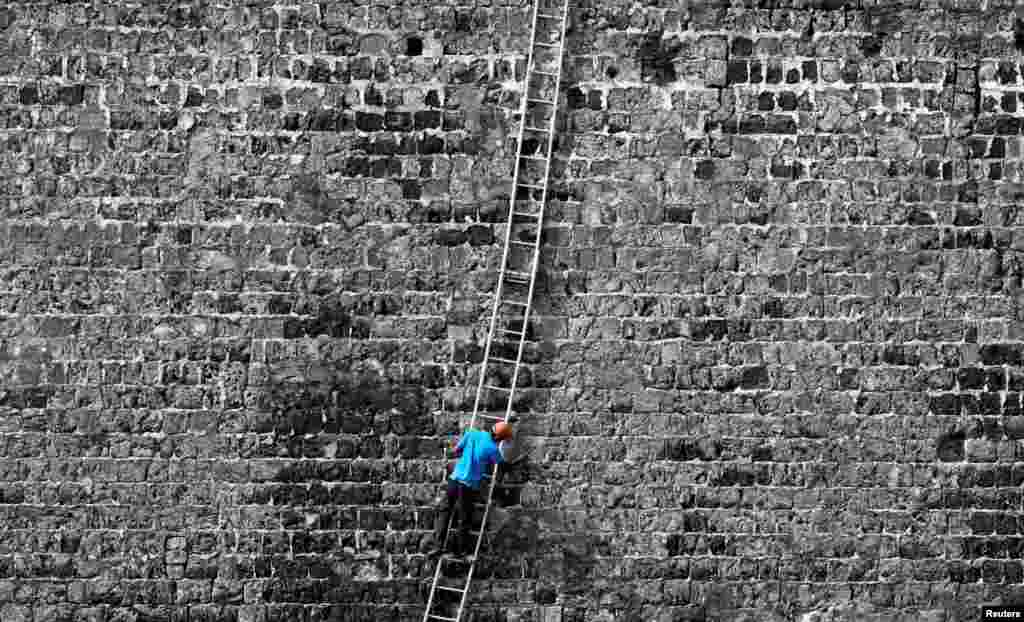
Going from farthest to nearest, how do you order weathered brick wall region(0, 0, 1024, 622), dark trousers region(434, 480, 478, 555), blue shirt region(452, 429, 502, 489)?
weathered brick wall region(0, 0, 1024, 622) → dark trousers region(434, 480, 478, 555) → blue shirt region(452, 429, 502, 489)

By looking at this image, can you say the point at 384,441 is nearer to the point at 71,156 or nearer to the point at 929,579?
the point at 71,156

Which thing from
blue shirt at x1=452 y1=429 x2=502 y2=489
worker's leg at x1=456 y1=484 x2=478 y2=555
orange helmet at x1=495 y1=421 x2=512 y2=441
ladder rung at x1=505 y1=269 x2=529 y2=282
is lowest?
worker's leg at x1=456 y1=484 x2=478 y2=555

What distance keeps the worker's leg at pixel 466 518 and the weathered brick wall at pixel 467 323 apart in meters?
0.20

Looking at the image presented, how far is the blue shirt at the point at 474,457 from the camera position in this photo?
8.75 m

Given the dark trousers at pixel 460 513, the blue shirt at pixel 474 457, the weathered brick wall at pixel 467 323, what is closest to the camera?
the blue shirt at pixel 474 457

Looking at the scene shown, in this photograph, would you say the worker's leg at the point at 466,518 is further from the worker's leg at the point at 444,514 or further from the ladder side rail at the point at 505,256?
the ladder side rail at the point at 505,256

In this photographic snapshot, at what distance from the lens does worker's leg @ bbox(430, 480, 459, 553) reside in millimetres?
8891

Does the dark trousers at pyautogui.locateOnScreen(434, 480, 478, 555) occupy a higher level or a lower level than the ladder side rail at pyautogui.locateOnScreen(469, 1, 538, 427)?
lower

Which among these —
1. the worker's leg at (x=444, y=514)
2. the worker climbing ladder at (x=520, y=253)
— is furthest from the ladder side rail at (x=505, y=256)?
the worker's leg at (x=444, y=514)

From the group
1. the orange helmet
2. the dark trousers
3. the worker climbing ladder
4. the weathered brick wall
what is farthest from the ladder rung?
the dark trousers

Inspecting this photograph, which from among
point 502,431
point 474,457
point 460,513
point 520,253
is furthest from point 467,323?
point 460,513

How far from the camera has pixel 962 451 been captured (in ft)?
30.2

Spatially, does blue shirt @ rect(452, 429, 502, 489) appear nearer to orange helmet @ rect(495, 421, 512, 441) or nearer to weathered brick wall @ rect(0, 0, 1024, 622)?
orange helmet @ rect(495, 421, 512, 441)

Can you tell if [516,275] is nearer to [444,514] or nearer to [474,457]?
[474,457]
